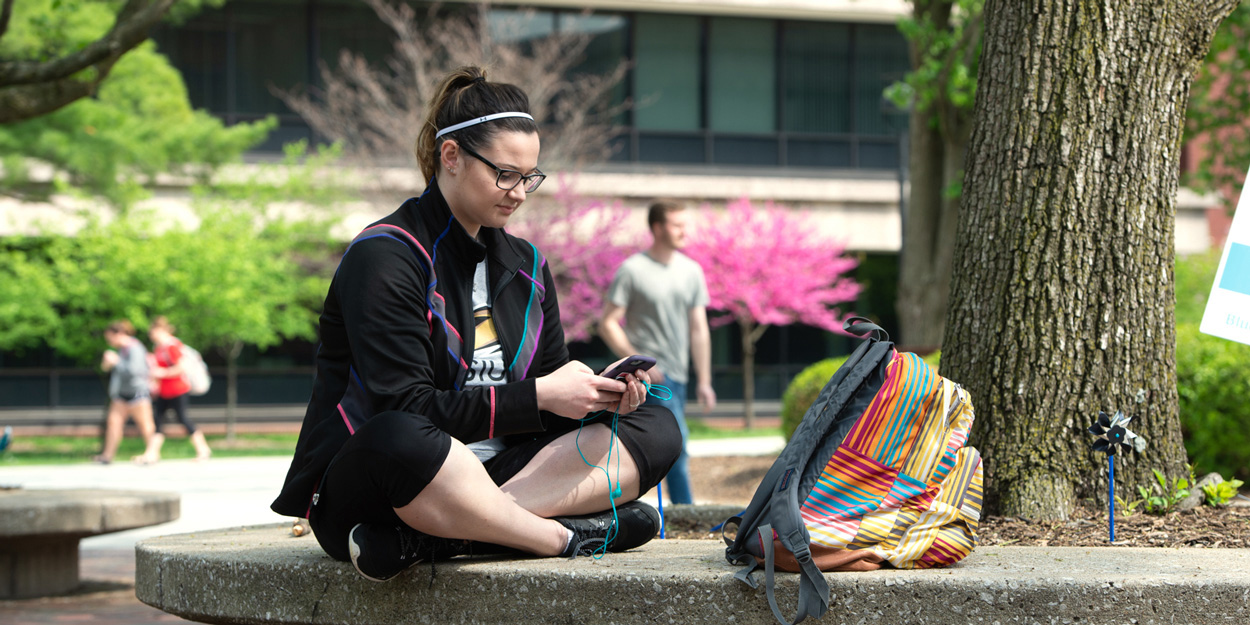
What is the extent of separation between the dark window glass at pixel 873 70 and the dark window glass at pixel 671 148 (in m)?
3.76

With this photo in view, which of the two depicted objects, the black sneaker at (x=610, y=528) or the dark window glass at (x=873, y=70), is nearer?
the black sneaker at (x=610, y=528)

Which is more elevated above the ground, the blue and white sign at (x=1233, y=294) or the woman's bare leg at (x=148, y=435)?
the blue and white sign at (x=1233, y=294)

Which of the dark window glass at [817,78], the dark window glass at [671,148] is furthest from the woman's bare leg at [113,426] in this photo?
the dark window glass at [817,78]

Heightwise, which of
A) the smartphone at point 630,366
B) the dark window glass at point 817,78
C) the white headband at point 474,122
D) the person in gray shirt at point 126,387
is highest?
the dark window glass at point 817,78

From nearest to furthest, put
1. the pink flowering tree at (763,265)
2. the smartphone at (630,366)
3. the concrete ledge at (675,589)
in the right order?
the concrete ledge at (675,589), the smartphone at (630,366), the pink flowering tree at (763,265)

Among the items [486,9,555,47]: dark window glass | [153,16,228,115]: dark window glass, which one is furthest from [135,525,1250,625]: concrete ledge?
[153,16,228,115]: dark window glass

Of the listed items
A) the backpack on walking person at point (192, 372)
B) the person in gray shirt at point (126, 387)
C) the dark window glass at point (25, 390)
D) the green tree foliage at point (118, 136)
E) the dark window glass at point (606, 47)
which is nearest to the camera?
the person in gray shirt at point (126, 387)

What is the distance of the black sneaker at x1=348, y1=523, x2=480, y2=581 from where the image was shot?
273cm

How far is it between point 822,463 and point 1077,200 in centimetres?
158

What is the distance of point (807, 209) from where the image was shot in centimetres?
2500

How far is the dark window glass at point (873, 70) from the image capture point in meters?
26.2

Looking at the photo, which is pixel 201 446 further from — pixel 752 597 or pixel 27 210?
pixel 752 597

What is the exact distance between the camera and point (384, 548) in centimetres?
273

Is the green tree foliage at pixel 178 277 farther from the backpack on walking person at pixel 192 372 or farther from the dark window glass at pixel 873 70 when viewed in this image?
the dark window glass at pixel 873 70
